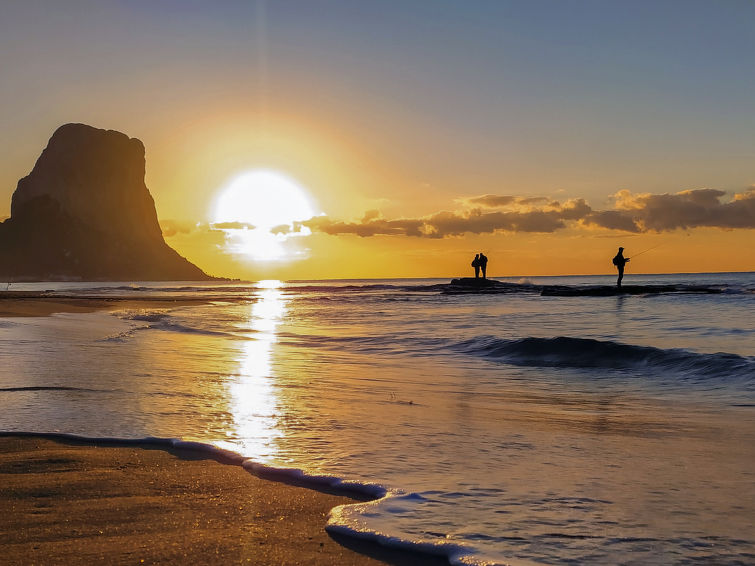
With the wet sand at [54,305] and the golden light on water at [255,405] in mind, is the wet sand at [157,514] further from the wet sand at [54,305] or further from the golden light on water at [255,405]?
the wet sand at [54,305]

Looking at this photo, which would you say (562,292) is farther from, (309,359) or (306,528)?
(306,528)

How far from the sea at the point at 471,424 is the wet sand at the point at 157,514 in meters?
0.24

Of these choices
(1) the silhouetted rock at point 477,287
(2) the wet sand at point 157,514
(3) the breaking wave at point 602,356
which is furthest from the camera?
(1) the silhouetted rock at point 477,287

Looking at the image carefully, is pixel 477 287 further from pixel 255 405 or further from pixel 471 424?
pixel 471 424

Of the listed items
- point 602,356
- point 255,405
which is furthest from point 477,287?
point 255,405

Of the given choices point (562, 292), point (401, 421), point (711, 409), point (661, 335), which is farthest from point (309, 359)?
point (562, 292)

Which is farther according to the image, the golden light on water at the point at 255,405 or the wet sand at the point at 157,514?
the golden light on water at the point at 255,405

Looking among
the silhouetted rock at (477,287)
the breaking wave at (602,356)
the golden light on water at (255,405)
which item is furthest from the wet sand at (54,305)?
the silhouetted rock at (477,287)

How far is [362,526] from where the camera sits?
11.8ft

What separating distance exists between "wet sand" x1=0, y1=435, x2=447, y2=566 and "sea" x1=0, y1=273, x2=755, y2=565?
0.80ft

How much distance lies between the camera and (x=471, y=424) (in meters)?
6.56

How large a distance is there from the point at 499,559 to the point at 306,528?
1102 mm

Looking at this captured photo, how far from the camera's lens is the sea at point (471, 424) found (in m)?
3.60

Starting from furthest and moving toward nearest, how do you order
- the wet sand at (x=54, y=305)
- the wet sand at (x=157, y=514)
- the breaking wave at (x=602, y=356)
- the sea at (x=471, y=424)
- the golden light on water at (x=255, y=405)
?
the wet sand at (x=54, y=305)
the breaking wave at (x=602, y=356)
the golden light on water at (x=255, y=405)
the sea at (x=471, y=424)
the wet sand at (x=157, y=514)
